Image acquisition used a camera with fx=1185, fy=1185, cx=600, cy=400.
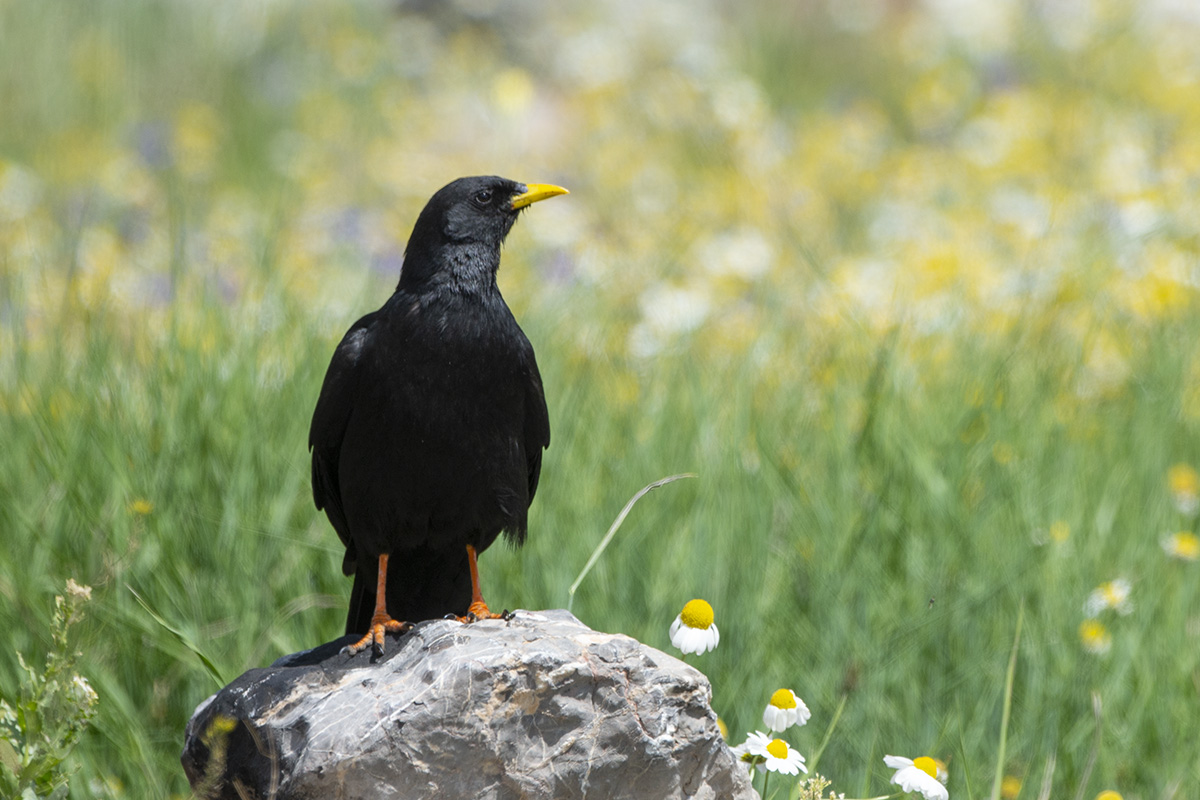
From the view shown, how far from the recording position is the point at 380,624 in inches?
99.0

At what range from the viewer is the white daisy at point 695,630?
7.64 feet

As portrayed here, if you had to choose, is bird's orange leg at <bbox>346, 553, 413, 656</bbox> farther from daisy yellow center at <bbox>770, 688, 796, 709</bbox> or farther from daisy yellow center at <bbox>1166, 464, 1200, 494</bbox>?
daisy yellow center at <bbox>1166, 464, 1200, 494</bbox>

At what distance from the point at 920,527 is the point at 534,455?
1.42m

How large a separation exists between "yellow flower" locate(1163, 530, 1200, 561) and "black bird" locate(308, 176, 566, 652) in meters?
2.06

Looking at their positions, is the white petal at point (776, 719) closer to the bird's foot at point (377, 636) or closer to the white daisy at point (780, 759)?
the white daisy at point (780, 759)

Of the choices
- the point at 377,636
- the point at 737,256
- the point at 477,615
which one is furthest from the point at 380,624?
the point at 737,256

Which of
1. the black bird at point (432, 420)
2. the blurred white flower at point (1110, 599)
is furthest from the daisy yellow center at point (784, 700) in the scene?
the blurred white flower at point (1110, 599)

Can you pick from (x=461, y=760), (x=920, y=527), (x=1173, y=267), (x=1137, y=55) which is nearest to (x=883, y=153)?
(x=1137, y=55)

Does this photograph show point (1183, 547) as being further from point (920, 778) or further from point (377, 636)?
point (377, 636)

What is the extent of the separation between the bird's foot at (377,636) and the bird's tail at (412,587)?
320 mm

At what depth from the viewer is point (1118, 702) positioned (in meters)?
3.36

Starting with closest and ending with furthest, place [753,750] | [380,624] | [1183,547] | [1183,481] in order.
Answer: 1. [753,750]
2. [380,624]
3. [1183,547]
4. [1183,481]

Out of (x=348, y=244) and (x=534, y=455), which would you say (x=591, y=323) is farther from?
(x=534, y=455)

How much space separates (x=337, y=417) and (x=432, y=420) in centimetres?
30
